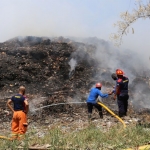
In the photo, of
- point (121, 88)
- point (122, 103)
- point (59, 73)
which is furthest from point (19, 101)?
point (59, 73)

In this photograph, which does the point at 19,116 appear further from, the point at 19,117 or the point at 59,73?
the point at 59,73

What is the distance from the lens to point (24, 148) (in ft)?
17.6

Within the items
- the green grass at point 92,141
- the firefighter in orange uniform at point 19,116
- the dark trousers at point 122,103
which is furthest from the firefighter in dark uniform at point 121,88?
the green grass at point 92,141

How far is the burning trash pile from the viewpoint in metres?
15.3

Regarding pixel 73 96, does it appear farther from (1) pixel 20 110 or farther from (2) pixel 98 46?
(2) pixel 98 46

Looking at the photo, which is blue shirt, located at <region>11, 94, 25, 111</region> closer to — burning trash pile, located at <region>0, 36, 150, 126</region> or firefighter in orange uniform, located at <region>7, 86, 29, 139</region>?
firefighter in orange uniform, located at <region>7, 86, 29, 139</region>

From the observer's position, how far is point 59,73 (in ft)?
67.1

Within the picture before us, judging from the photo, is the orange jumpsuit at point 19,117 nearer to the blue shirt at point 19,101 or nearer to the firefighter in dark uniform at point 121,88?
the blue shirt at point 19,101

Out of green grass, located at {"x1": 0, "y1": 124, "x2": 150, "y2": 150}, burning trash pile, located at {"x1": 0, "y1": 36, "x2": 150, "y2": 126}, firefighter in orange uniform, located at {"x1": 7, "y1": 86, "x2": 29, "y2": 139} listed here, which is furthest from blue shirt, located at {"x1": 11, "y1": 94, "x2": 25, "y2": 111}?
burning trash pile, located at {"x1": 0, "y1": 36, "x2": 150, "y2": 126}

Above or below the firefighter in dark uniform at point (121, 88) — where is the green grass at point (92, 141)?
below

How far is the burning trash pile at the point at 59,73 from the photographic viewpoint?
15344mm

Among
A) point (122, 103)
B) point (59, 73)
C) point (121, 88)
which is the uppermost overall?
point (59, 73)

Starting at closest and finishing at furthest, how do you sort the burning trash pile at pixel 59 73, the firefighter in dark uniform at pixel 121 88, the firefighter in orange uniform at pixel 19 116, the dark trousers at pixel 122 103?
the firefighter in orange uniform at pixel 19 116 < the firefighter in dark uniform at pixel 121 88 < the dark trousers at pixel 122 103 < the burning trash pile at pixel 59 73

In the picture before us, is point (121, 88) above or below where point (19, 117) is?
above
